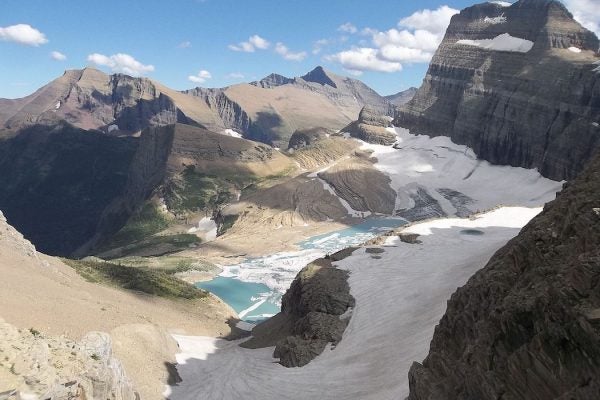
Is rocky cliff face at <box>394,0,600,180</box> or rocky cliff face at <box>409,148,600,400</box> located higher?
rocky cliff face at <box>394,0,600,180</box>

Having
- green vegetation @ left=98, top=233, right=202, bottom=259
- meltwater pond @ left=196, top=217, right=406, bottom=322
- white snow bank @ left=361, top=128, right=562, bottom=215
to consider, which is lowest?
meltwater pond @ left=196, top=217, right=406, bottom=322

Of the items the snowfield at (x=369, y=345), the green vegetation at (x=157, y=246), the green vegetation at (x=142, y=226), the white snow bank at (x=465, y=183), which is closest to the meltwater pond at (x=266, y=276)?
the green vegetation at (x=157, y=246)

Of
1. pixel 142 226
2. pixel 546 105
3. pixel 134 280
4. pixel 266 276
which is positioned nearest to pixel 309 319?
pixel 134 280

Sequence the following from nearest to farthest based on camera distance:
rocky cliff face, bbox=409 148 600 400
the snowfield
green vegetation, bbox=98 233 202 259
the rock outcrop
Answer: rocky cliff face, bbox=409 148 600 400
the rock outcrop
the snowfield
green vegetation, bbox=98 233 202 259

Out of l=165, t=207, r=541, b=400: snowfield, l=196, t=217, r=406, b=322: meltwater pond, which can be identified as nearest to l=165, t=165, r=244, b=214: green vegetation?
l=196, t=217, r=406, b=322: meltwater pond

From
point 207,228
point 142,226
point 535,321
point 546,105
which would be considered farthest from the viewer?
point 142,226

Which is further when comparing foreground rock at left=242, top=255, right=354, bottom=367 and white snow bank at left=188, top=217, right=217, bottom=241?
white snow bank at left=188, top=217, right=217, bottom=241

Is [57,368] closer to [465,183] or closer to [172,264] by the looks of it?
[172,264]

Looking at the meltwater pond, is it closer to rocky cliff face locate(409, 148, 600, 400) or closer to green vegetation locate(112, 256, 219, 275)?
green vegetation locate(112, 256, 219, 275)
